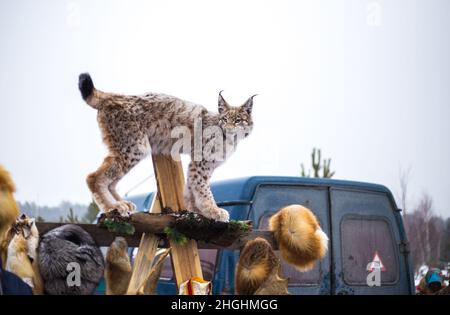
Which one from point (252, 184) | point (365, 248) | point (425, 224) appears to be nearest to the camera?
point (252, 184)

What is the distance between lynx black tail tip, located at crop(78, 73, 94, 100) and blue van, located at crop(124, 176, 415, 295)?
213cm

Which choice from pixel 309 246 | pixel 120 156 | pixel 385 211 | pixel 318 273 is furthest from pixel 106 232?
pixel 385 211

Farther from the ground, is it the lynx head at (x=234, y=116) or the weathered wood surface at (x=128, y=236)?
the lynx head at (x=234, y=116)

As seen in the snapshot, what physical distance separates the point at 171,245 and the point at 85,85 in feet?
3.02

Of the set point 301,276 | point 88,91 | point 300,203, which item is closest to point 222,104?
point 88,91

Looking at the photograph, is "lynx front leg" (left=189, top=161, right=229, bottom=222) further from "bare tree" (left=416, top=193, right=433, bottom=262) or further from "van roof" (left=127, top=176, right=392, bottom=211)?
"bare tree" (left=416, top=193, right=433, bottom=262)

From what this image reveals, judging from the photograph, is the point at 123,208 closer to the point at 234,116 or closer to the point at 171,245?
the point at 171,245

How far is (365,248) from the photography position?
5.16 meters

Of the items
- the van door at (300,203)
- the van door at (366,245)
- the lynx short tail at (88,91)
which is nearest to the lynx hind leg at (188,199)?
the lynx short tail at (88,91)

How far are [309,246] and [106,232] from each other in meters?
1.15

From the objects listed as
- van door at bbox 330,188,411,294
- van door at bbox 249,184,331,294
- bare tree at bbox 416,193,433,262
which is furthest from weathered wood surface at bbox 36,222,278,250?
bare tree at bbox 416,193,433,262

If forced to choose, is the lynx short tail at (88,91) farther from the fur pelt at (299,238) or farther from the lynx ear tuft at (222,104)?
the fur pelt at (299,238)

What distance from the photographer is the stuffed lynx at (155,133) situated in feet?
8.50

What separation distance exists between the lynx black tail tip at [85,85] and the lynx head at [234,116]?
0.70 meters
